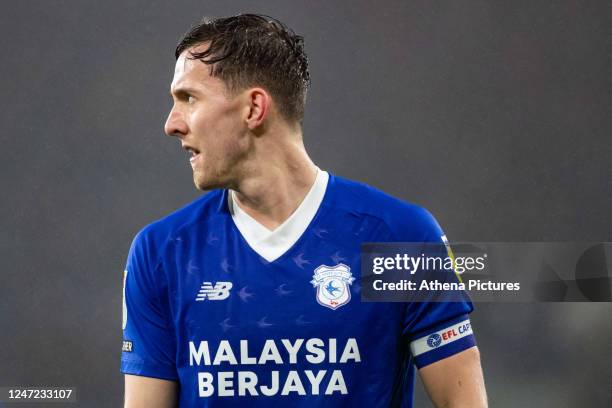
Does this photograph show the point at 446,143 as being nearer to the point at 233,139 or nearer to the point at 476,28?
the point at 476,28

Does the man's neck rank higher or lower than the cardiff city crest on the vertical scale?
higher

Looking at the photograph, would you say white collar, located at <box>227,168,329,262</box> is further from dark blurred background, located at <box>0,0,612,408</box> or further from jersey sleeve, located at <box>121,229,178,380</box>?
dark blurred background, located at <box>0,0,612,408</box>

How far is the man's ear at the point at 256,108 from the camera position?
75.2 inches

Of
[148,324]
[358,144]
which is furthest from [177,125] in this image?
[358,144]

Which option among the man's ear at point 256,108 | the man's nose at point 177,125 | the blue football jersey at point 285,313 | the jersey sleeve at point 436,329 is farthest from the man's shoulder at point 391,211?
the man's nose at point 177,125

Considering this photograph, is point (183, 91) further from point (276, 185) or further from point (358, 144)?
point (358, 144)

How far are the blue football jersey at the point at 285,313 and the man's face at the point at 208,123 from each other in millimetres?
151

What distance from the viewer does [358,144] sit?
4320mm

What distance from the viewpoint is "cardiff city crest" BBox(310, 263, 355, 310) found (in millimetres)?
1892

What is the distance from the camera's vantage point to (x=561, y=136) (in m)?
4.38

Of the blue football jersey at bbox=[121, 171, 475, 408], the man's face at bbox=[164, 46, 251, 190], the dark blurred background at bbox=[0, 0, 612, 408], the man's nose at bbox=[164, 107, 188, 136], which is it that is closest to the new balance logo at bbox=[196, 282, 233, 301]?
the blue football jersey at bbox=[121, 171, 475, 408]

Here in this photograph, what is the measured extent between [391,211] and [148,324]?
24.1 inches

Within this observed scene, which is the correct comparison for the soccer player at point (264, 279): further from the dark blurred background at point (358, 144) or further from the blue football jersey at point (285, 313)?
the dark blurred background at point (358, 144)

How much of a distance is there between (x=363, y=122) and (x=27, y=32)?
1761mm
